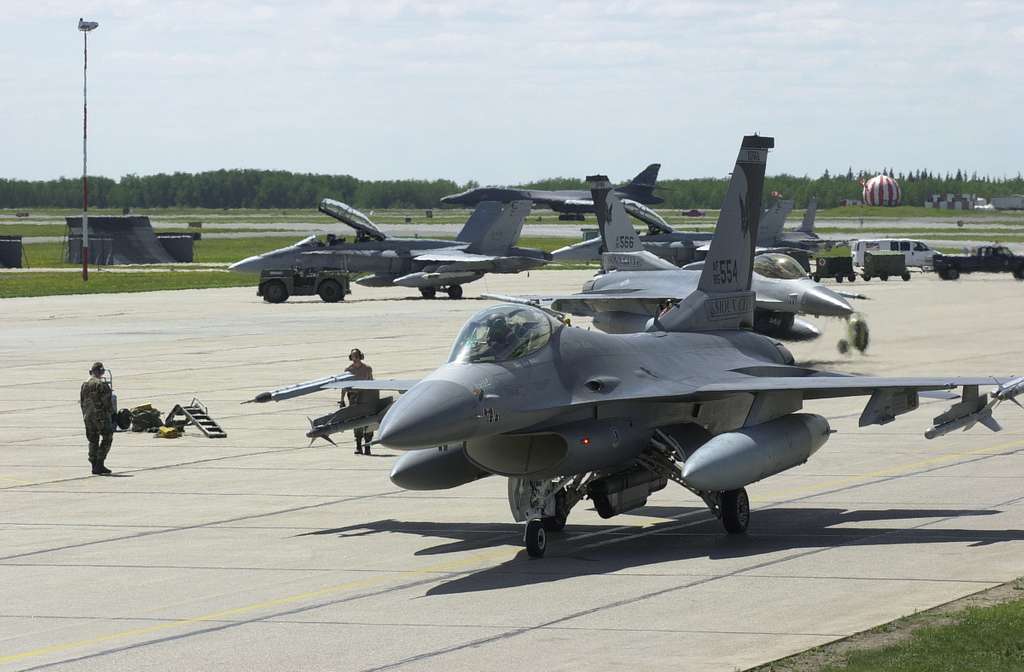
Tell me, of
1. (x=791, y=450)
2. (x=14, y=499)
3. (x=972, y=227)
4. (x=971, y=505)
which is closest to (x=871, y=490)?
(x=971, y=505)

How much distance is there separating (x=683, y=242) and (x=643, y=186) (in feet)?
207

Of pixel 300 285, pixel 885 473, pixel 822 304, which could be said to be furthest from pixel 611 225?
pixel 885 473

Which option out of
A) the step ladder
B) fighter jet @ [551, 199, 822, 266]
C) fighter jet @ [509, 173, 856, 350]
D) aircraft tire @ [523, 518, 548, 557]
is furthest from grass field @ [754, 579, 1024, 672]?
fighter jet @ [551, 199, 822, 266]

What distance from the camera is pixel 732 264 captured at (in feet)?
71.4

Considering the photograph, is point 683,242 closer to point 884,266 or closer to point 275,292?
point 884,266

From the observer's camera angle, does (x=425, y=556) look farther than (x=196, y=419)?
No

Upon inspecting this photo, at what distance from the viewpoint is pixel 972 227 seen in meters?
178

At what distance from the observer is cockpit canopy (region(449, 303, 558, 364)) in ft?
55.2

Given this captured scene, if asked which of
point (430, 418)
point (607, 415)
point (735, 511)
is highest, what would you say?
point (430, 418)

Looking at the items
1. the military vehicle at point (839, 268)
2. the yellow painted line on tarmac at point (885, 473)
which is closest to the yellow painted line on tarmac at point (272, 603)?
the yellow painted line on tarmac at point (885, 473)

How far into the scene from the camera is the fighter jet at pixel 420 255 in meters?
64.4

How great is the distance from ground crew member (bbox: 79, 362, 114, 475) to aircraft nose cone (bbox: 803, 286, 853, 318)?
18.4m

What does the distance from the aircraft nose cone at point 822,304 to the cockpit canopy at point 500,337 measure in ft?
64.9

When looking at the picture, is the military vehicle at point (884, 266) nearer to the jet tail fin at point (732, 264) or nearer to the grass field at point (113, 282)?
the grass field at point (113, 282)
